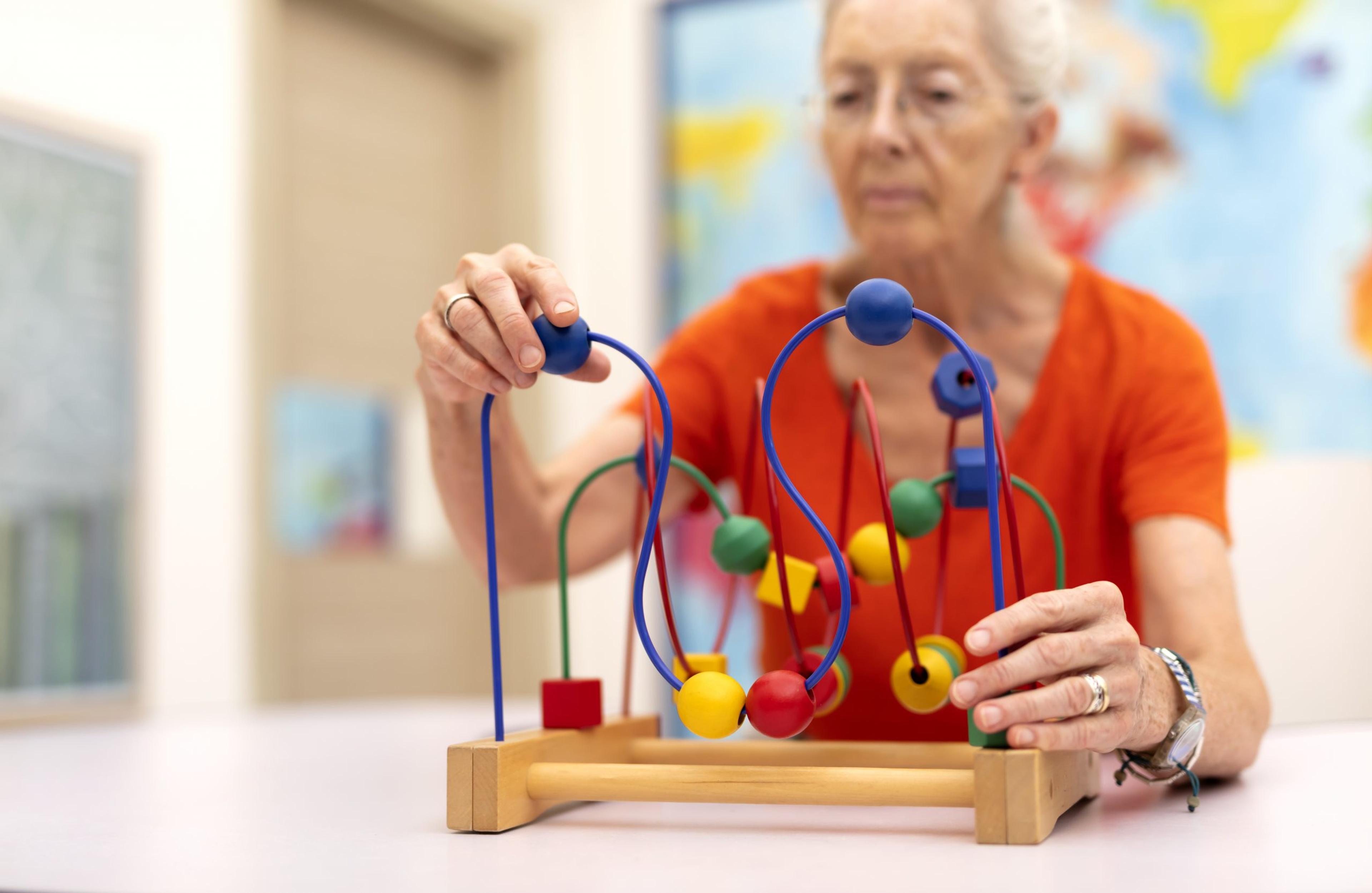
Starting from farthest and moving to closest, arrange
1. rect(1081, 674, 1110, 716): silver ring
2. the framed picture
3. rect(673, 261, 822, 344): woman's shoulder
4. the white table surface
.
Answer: the framed picture
rect(673, 261, 822, 344): woman's shoulder
rect(1081, 674, 1110, 716): silver ring
the white table surface

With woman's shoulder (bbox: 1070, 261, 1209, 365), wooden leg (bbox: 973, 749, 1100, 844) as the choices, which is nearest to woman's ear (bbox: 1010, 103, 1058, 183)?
woman's shoulder (bbox: 1070, 261, 1209, 365)

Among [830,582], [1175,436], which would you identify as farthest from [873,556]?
[1175,436]

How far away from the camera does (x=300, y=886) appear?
1.76ft

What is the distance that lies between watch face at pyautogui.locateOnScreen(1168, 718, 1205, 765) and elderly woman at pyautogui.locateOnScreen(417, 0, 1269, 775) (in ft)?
0.06

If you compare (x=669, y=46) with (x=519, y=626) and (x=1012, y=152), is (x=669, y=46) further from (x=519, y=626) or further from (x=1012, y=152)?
(x=1012, y=152)

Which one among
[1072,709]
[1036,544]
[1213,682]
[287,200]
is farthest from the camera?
[287,200]

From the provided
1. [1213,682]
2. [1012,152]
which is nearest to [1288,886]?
[1213,682]

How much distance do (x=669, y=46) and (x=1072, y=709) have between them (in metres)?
3.50

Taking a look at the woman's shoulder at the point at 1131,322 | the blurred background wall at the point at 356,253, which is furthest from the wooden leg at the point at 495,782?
the blurred background wall at the point at 356,253

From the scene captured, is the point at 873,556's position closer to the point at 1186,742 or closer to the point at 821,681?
the point at 821,681

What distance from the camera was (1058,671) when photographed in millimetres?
621

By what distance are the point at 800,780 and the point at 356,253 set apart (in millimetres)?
2884

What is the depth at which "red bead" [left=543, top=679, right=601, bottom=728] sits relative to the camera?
786 millimetres

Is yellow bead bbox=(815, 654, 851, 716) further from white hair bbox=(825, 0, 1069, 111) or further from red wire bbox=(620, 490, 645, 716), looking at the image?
white hair bbox=(825, 0, 1069, 111)
